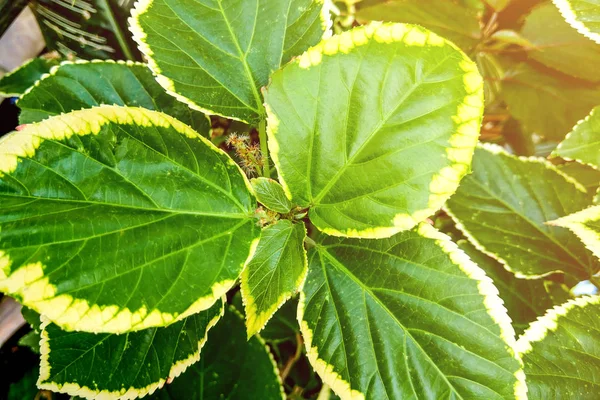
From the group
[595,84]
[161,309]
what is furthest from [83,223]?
[595,84]

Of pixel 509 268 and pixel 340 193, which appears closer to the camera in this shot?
pixel 340 193

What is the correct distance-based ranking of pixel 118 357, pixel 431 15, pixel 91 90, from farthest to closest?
pixel 431 15
pixel 91 90
pixel 118 357

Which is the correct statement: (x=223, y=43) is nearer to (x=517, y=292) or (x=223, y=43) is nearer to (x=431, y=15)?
(x=431, y=15)

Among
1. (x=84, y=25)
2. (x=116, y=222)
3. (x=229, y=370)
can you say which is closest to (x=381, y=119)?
(x=116, y=222)

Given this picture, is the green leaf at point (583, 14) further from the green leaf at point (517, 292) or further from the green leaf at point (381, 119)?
the green leaf at point (517, 292)

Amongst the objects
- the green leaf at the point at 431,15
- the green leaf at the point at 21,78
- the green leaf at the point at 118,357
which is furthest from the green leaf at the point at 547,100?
the green leaf at the point at 21,78

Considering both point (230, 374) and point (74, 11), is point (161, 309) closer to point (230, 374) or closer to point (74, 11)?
point (230, 374)
